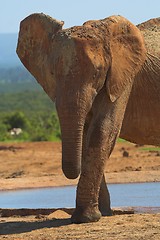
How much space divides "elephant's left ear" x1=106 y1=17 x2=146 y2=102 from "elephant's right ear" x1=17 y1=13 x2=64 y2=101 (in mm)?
569

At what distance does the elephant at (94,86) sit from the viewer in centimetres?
843

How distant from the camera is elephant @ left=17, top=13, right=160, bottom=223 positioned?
27.7 feet

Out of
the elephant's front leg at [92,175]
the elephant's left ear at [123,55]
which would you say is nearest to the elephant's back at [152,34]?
the elephant's left ear at [123,55]

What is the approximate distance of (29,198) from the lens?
13312 mm

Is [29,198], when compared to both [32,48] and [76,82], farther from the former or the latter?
[76,82]

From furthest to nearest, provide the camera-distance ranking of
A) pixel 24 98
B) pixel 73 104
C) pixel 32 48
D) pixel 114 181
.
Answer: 1. pixel 24 98
2. pixel 114 181
3. pixel 32 48
4. pixel 73 104

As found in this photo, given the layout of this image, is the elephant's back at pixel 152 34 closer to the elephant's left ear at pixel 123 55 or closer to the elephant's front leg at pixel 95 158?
the elephant's left ear at pixel 123 55

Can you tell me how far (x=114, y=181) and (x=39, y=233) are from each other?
6.76 meters

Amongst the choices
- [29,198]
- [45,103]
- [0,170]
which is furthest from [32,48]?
[45,103]

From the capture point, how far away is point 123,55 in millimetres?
9250

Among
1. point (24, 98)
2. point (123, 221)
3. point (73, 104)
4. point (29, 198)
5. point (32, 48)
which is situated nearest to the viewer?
point (73, 104)

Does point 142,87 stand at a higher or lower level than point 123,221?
higher

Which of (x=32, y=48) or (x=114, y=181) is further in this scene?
(x=114, y=181)

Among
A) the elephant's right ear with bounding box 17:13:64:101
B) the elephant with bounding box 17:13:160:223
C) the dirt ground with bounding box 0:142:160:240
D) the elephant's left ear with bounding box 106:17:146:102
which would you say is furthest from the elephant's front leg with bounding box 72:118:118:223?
the elephant's right ear with bounding box 17:13:64:101
